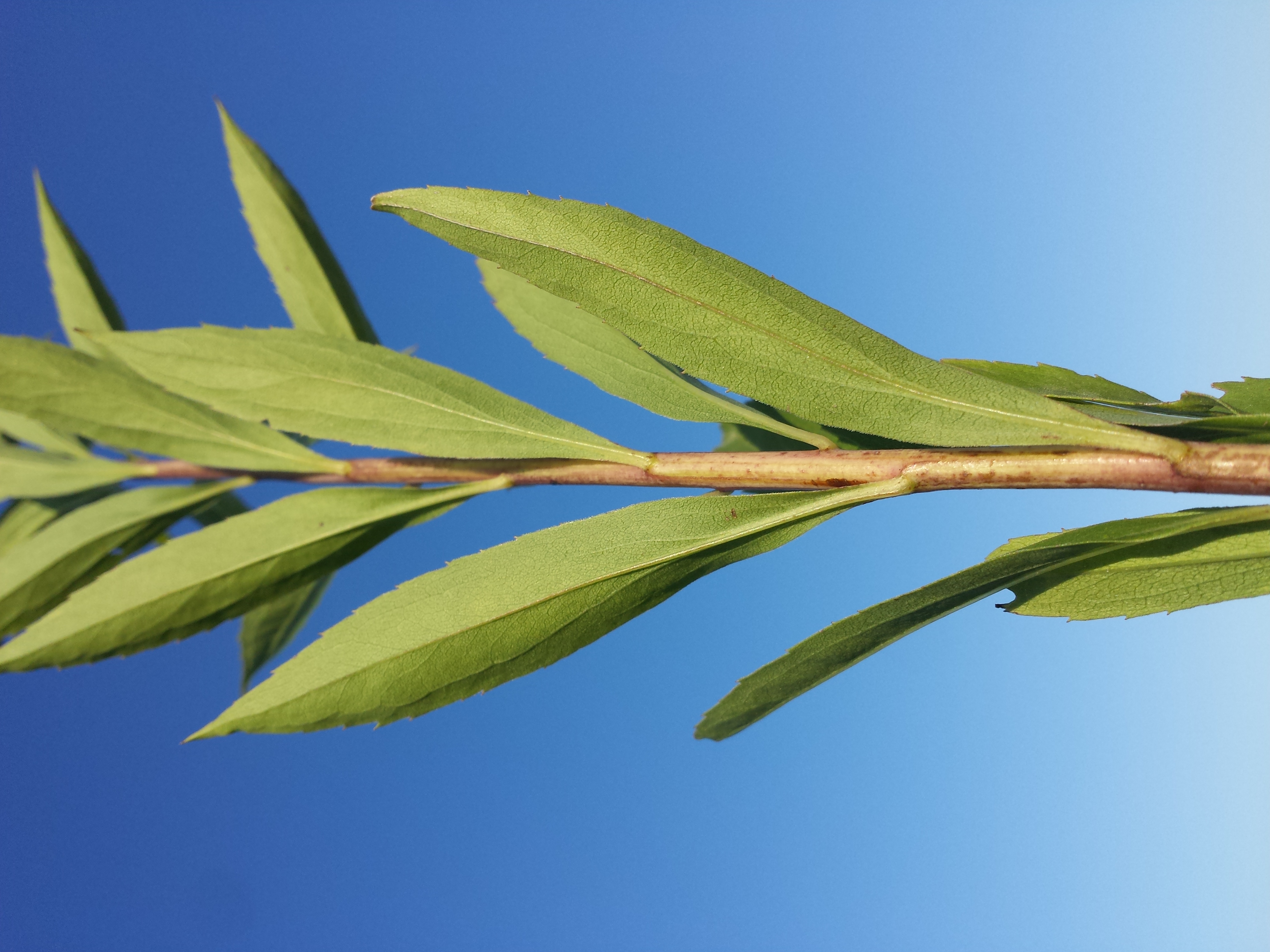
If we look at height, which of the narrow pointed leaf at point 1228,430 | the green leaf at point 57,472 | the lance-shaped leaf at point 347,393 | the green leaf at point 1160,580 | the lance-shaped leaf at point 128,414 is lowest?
the green leaf at point 57,472

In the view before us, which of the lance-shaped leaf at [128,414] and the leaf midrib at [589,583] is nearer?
the leaf midrib at [589,583]

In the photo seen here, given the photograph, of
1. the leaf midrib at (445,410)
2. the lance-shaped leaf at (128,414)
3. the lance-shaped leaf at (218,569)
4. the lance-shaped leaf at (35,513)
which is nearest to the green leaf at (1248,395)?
the leaf midrib at (445,410)

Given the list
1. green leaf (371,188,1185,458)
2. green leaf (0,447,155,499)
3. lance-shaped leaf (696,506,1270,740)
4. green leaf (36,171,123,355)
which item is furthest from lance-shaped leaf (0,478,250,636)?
lance-shaped leaf (696,506,1270,740)

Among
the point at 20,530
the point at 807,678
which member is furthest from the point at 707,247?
the point at 20,530

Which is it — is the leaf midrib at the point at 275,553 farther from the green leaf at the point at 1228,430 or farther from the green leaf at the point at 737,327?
the green leaf at the point at 1228,430

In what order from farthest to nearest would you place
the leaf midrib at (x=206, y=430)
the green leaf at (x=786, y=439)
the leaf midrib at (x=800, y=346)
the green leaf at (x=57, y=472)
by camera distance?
1. the green leaf at (x=57, y=472)
2. the leaf midrib at (x=206, y=430)
3. the green leaf at (x=786, y=439)
4. the leaf midrib at (x=800, y=346)

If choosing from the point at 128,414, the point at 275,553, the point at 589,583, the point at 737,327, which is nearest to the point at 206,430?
the point at 128,414
